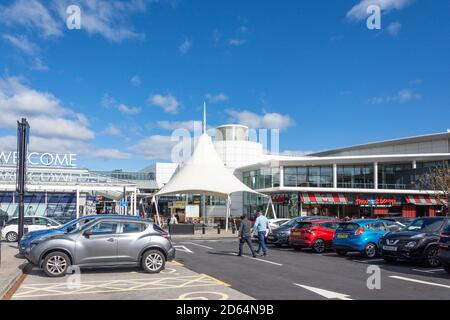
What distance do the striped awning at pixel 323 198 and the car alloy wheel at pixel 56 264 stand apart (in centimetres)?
4103

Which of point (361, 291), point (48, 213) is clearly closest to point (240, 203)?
point (48, 213)

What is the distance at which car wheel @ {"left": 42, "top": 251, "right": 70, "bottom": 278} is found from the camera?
11984 mm

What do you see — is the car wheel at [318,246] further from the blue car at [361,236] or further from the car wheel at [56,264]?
the car wheel at [56,264]

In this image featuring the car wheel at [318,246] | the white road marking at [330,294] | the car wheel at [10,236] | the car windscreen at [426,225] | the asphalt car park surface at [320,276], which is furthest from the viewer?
the car wheel at [10,236]

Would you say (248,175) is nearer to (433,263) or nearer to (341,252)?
(341,252)

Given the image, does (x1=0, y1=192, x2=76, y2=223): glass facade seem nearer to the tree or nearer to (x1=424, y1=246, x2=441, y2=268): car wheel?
the tree

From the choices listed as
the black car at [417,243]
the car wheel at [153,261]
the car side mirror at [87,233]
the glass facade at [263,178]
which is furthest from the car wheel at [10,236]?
the glass facade at [263,178]

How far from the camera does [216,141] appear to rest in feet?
224

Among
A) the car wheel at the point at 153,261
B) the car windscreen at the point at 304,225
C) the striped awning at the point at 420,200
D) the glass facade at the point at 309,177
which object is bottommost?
the car wheel at the point at 153,261

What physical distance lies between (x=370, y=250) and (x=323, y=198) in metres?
34.8

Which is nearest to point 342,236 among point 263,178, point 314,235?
point 314,235

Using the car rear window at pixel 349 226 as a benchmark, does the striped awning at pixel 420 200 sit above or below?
above

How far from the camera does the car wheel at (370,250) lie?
17453 millimetres
